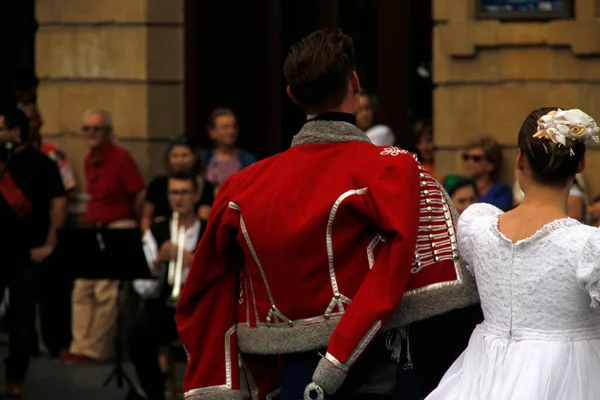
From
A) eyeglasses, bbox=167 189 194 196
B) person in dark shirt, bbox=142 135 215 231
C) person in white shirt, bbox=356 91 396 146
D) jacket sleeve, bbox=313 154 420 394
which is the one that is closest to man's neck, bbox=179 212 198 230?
eyeglasses, bbox=167 189 194 196

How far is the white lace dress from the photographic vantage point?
4.59m

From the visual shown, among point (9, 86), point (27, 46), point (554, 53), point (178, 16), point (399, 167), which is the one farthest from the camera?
point (27, 46)

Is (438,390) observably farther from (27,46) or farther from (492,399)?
(27,46)

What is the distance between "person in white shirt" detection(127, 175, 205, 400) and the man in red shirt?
1662 millimetres

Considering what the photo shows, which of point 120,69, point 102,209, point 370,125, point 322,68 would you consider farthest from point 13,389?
point 322,68

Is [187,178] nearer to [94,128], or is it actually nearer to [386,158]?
[94,128]

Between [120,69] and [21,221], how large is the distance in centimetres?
218

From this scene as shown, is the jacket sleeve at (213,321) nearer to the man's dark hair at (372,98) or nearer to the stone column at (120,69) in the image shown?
the man's dark hair at (372,98)

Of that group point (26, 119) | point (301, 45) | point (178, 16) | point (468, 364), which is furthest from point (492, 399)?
point (178, 16)

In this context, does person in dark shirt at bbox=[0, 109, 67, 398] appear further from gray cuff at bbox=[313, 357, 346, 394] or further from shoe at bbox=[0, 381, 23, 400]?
gray cuff at bbox=[313, 357, 346, 394]

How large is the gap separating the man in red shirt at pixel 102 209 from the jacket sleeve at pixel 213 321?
20.8 feet

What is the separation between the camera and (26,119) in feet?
34.2

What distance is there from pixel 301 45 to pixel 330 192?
1.54 feet

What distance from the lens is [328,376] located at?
14.9 ft
